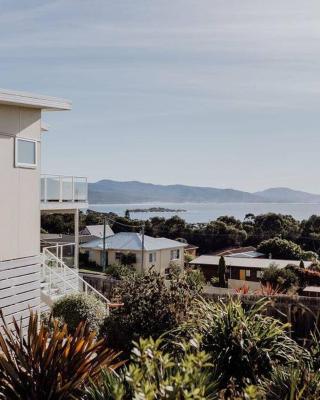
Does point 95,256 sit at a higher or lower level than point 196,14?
lower

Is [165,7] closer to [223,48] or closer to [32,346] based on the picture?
[223,48]

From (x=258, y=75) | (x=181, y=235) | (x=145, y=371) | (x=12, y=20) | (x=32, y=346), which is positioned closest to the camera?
(x=145, y=371)

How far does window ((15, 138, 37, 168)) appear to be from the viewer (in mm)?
14547

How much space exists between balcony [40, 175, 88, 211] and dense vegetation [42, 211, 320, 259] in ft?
149

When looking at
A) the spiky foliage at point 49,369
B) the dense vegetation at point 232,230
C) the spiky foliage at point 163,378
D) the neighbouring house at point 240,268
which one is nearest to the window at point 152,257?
the neighbouring house at point 240,268

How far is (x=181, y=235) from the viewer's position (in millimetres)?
72312

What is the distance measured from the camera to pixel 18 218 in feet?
47.7

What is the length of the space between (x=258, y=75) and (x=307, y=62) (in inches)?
134

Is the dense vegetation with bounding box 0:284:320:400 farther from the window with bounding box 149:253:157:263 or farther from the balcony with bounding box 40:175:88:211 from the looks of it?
the window with bounding box 149:253:157:263

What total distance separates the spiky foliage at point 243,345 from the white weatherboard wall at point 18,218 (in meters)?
5.83

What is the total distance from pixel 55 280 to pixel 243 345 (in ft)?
35.9

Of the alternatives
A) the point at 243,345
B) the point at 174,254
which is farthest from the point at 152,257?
the point at 243,345

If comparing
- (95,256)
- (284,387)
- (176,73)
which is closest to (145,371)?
(284,387)

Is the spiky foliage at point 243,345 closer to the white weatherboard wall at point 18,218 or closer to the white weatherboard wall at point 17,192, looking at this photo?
the white weatherboard wall at point 18,218
